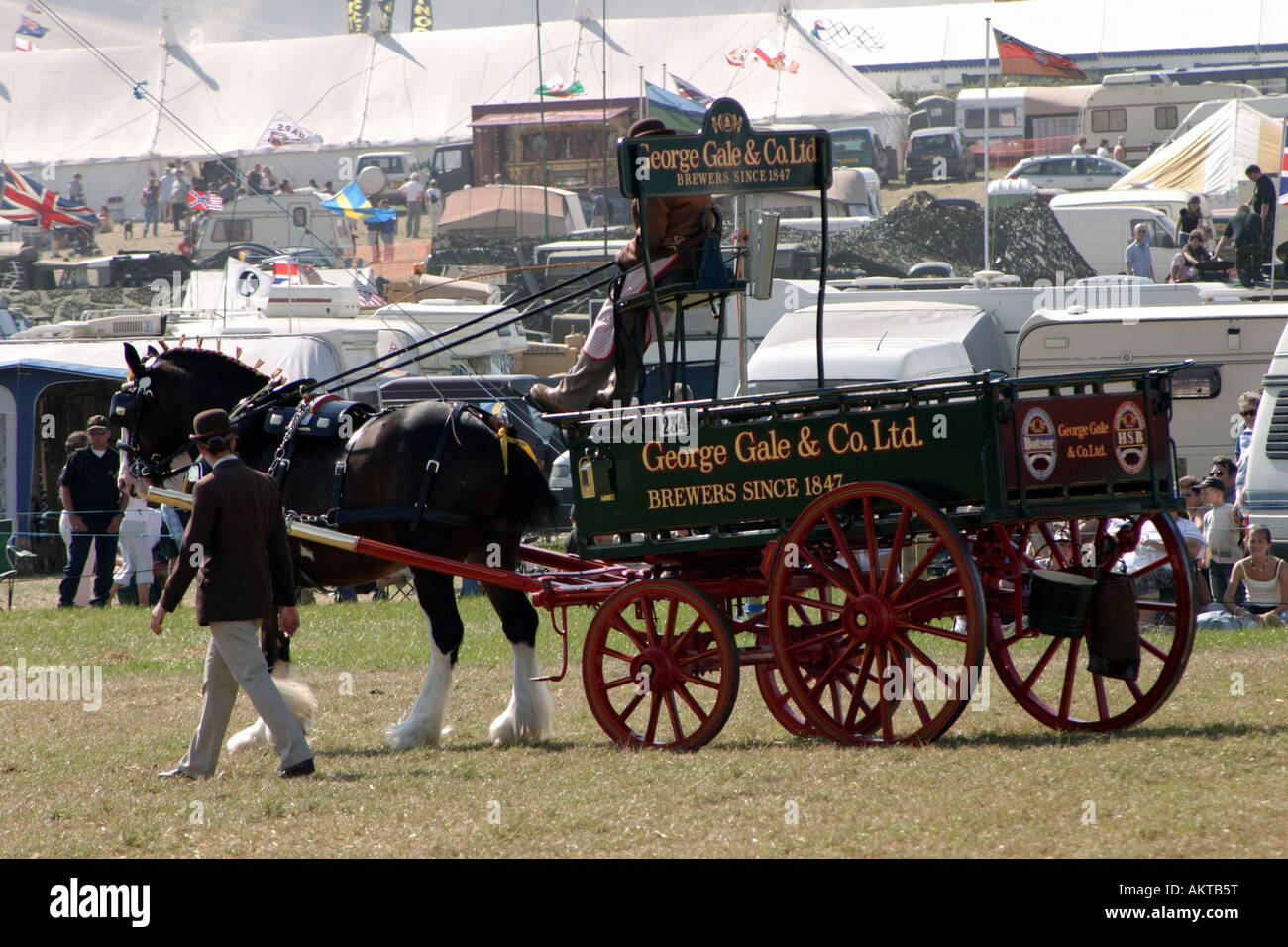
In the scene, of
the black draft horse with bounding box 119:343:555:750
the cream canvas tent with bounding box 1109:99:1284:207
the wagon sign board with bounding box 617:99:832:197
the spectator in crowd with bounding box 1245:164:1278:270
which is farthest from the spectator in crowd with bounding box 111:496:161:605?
the cream canvas tent with bounding box 1109:99:1284:207

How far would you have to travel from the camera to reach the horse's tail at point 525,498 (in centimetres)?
848

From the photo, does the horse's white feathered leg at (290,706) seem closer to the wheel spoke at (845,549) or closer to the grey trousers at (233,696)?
the grey trousers at (233,696)

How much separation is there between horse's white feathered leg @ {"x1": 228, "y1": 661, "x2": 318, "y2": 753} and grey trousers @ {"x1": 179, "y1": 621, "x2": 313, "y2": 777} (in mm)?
855

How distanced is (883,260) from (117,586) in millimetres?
17333

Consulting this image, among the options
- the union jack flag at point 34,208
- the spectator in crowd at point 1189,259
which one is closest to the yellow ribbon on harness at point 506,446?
the spectator in crowd at point 1189,259

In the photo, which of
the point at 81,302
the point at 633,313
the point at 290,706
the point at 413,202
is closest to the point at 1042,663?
the point at 633,313

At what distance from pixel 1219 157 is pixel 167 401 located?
83.8 feet

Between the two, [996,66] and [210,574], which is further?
[996,66]

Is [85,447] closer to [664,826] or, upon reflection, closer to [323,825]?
[323,825]

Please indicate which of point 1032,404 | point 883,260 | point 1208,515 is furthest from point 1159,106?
point 1032,404

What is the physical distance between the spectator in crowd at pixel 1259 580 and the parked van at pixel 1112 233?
1502cm

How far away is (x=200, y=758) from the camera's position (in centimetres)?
735

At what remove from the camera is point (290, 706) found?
8273 millimetres
